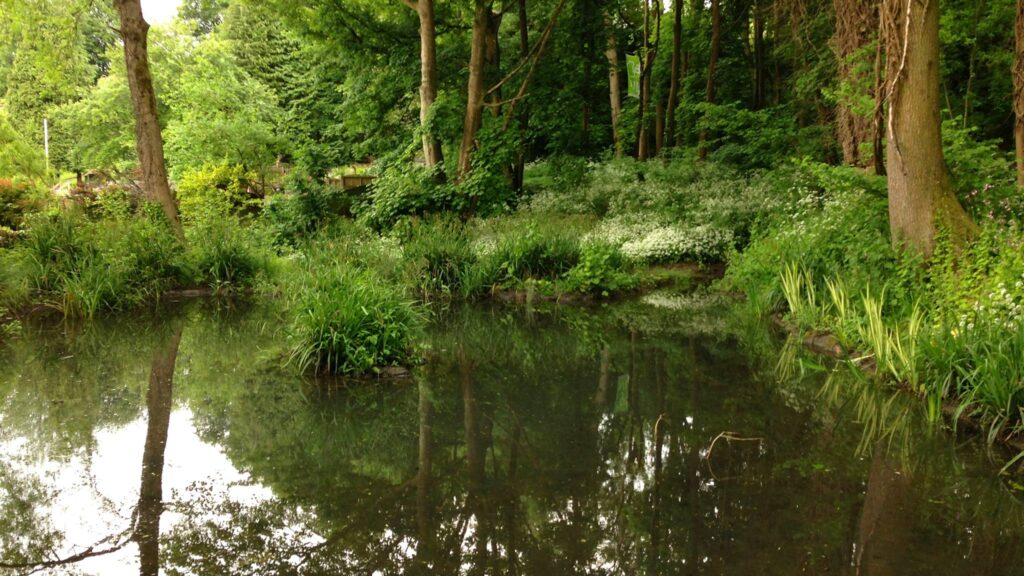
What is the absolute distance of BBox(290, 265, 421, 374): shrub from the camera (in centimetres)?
645

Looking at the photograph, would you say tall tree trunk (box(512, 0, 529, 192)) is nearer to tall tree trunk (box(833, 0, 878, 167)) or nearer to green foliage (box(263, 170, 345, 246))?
green foliage (box(263, 170, 345, 246))

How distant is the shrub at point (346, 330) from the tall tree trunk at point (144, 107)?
6499 millimetres

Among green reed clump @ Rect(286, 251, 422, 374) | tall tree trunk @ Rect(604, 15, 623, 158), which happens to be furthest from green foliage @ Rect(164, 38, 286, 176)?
green reed clump @ Rect(286, 251, 422, 374)

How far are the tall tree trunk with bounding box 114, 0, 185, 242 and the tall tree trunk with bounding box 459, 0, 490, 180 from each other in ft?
20.9

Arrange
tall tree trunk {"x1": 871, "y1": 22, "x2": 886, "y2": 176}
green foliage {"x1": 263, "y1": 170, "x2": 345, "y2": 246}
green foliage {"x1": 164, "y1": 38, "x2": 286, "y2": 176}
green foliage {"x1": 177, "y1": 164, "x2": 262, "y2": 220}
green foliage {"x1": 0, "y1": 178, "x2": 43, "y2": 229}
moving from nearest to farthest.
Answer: tall tree trunk {"x1": 871, "y1": 22, "x2": 886, "y2": 176} → green foliage {"x1": 0, "y1": 178, "x2": 43, "y2": 229} → green foliage {"x1": 263, "y1": 170, "x2": 345, "y2": 246} → green foliage {"x1": 177, "y1": 164, "x2": 262, "y2": 220} → green foliage {"x1": 164, "y1": 38, "x2": 286, "y2": 176}

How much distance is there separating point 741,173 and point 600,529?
1450cm

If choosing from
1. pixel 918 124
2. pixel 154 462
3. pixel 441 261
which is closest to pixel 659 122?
pixel 441 261

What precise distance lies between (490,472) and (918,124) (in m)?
5.68

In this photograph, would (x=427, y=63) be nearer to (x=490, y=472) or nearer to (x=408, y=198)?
(x=408, y=198)

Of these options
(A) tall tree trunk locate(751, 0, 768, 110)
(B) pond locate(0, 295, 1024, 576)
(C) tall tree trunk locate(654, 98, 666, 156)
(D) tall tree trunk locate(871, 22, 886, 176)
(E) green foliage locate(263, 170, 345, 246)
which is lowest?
(B) pond locate(0, 295, 1024, 576)

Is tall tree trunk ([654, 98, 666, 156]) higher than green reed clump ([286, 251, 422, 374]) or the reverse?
higher

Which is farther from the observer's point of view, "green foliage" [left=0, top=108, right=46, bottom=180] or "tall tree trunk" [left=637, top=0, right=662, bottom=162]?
A: "green foliage" [left=0, top=108, right=46, bottom=180]

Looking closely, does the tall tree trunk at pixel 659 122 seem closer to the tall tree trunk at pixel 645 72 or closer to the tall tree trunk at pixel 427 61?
the tall tree trunk at pixel 645 72

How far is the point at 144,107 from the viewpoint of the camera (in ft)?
40.3
